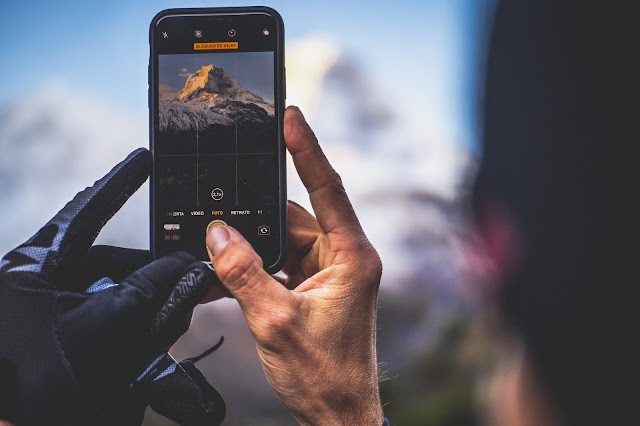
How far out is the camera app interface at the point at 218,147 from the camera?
2.21 ft

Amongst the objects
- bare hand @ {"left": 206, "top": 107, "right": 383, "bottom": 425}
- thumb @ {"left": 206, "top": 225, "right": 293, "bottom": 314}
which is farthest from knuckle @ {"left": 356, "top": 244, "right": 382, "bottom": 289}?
thumb @ {"left": 206, "top": 225, "right": 293, "bottom": 314}

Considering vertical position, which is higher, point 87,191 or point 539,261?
point 87,191

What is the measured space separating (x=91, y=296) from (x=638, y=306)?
1.19 metres

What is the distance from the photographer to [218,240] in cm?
58

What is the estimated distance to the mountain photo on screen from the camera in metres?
0.68

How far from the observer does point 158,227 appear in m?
0.67

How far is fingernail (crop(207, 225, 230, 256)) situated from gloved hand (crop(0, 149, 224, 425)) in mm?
34

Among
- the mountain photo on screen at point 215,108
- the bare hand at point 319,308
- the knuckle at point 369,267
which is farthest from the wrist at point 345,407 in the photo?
the mountain photo on screen at point 215,108

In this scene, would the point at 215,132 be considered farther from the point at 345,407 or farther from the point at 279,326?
the point at 345,407

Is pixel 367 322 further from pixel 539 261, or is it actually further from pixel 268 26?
pixel 539 261

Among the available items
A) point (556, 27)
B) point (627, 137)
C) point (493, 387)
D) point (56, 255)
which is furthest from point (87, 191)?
point (493, 387)

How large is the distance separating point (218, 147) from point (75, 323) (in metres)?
0.30

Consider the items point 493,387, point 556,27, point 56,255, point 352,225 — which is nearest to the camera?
point 56,255

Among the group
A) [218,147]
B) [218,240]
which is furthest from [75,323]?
[218,147]
